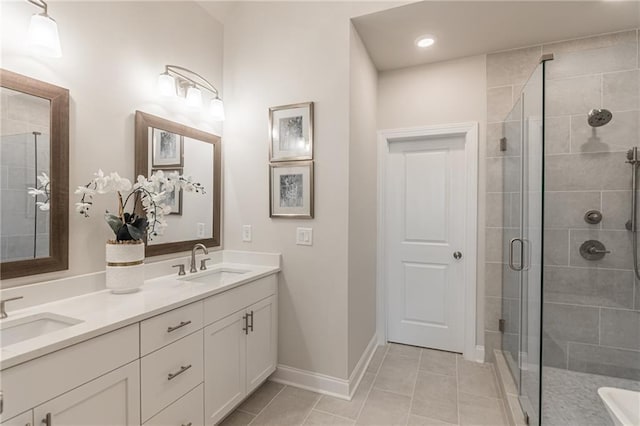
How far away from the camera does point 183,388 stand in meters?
1.50

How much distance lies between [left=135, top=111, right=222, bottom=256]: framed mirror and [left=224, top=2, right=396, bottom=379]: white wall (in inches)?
5.7

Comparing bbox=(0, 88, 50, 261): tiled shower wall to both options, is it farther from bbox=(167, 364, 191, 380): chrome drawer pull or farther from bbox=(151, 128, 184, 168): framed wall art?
bbox=(167, 364, 191, 380): chrome drawer pull

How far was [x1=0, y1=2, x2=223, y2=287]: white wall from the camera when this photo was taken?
1422 millimetres

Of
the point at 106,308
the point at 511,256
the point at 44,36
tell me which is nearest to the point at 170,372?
the point at 106,308

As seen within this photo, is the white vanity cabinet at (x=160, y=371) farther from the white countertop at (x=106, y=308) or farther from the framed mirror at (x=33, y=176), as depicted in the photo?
the framed mirror at (x=33, y=176)

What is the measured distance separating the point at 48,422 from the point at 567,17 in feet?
11.6

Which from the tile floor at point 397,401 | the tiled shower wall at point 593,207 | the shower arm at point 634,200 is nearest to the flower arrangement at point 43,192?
the tile floor at point 397,401

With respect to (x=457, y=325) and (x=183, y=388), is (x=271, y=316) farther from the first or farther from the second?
(x=457, y=325)

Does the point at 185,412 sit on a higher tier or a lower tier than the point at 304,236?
lower

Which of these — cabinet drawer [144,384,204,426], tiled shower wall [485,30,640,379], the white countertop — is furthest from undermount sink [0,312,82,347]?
tiled shower wall [485,30,640,379]

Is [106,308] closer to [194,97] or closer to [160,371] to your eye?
[160,371]

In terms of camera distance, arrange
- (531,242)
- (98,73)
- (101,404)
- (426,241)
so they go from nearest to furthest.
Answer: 1. (101,404)
2. (98,73)
3. (531,242)
4. (426,241)

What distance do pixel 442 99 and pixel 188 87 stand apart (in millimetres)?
2151

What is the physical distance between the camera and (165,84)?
1.98 metres
